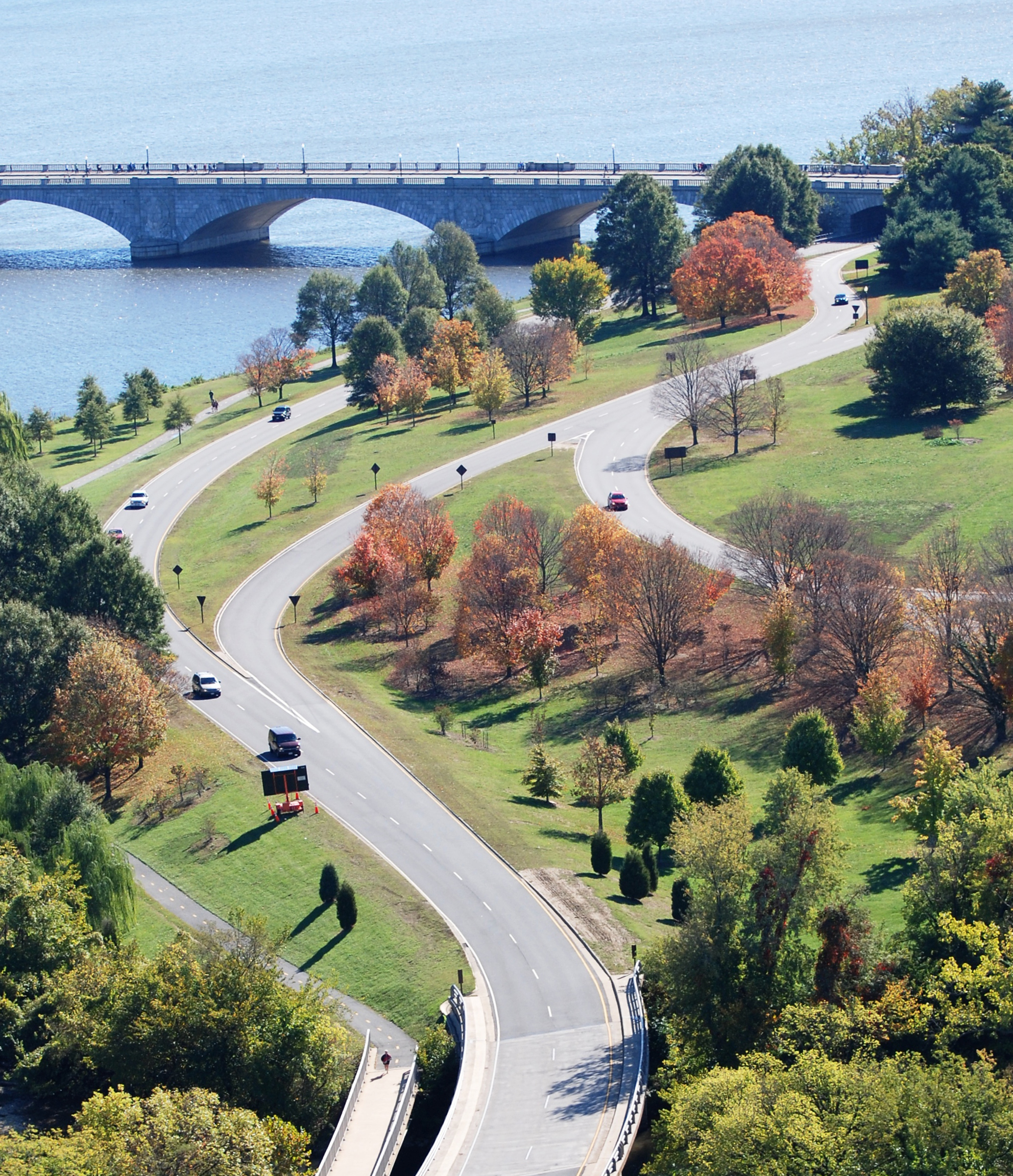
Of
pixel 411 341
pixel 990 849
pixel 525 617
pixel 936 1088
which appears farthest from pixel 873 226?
pixel 936 1088

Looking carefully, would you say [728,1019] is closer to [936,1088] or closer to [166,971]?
[936,1088]

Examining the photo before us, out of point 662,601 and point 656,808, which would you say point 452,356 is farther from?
point 656,808

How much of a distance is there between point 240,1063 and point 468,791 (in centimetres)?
2143

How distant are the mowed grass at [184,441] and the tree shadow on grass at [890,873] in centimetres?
6631

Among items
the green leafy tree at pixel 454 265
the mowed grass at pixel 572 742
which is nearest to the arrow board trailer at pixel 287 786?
the mowed grass at pixel 572 742

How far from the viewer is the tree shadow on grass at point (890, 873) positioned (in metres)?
58.9

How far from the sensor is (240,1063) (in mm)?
50469

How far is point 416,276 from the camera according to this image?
151 metres

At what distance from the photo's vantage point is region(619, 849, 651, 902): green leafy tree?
59656 mm

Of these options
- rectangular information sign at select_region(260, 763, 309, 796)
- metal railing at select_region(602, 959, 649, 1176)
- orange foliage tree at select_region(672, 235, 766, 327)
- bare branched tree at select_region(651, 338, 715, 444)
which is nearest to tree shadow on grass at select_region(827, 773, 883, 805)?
metal railing at select_region(602, 959, 649, 1176)

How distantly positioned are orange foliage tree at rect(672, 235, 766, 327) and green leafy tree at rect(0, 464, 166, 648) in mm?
68784

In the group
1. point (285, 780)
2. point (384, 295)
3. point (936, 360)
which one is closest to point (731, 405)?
point (936, 360)

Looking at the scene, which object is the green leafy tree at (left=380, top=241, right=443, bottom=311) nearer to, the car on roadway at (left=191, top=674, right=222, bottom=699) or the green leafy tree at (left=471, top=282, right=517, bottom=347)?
the green leafy tree at (left=471, top=282, right=517, bottom=347)

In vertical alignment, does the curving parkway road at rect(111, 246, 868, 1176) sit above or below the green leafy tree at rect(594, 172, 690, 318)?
below
